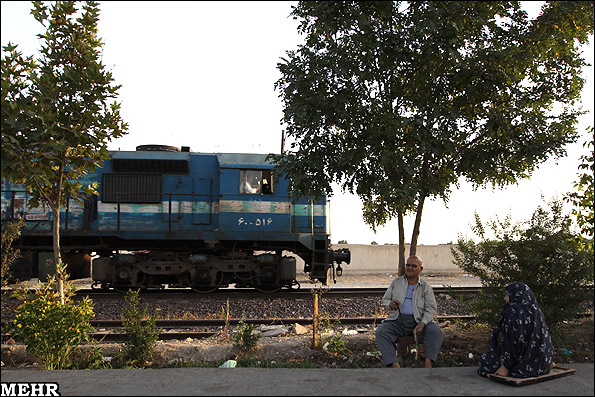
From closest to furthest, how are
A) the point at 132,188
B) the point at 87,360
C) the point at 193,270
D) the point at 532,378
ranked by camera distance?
the point at 532,378
the point at 87,360
the point at 193,270
the point at 132,188

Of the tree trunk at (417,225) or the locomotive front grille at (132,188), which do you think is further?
the locomotive front grille at (132,188)

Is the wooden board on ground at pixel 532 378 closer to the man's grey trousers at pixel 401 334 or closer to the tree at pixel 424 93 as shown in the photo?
the man's grey trousers at pixel 401 334

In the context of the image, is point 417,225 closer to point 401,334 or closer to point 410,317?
point 410,317

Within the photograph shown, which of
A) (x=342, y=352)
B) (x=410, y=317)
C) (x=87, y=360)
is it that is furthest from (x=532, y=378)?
(x=87, y=360)

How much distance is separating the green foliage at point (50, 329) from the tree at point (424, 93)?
3037 millimetres

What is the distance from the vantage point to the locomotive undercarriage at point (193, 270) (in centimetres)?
1166

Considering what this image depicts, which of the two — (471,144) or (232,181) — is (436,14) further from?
(232,181)

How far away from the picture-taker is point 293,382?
4770mm

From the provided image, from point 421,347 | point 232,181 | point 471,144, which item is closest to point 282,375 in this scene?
point 421,347

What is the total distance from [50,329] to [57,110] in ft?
8.49

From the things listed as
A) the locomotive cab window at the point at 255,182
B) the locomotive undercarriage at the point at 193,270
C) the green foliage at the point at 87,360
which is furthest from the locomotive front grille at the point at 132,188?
the green foliage at the point at 87,360

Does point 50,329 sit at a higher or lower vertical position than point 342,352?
higher

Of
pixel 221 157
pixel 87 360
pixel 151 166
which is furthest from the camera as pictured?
pixel 221 157

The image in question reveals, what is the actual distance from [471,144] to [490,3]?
173 cm
